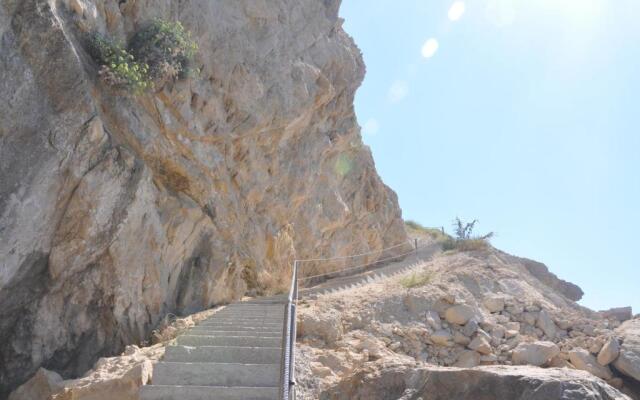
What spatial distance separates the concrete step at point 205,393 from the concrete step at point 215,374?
0.89 ft

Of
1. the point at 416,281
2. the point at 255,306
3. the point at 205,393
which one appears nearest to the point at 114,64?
the point at 255,306

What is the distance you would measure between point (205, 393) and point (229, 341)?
151 centimetres

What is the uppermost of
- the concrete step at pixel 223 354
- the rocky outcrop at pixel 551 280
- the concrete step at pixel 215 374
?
the rocky outcrop at pixel 551 280

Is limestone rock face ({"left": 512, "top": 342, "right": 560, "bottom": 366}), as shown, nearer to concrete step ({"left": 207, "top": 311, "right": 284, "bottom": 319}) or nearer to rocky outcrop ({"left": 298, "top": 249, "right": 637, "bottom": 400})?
rocky outcrop ({"left": 298, "top": 249, "right": 637, "bottom": 400})

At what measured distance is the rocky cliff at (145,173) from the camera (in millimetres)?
7402

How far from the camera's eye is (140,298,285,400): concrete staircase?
601cm

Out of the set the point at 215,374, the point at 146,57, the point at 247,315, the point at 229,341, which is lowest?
the point at 215,374

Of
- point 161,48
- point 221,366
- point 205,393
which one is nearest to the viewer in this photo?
point 205,393

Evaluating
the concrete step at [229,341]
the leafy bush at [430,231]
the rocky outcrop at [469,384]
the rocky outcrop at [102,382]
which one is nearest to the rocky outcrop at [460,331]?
the concrete step at [229,341]

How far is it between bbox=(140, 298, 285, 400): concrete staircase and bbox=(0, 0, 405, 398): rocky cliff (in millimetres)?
1895

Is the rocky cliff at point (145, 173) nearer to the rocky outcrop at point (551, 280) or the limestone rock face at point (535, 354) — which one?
the limestone rock face at point (535, 354)

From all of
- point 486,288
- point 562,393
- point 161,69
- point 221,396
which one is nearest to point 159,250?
point 161,69

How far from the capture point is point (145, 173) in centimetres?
925

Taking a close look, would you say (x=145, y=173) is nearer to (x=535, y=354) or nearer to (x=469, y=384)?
(x=469, y=384)
